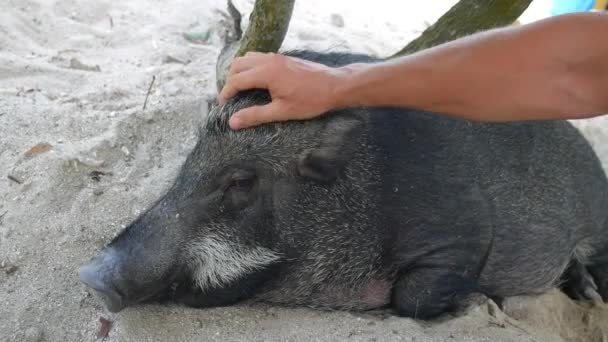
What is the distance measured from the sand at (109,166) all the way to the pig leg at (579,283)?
0.16 metres

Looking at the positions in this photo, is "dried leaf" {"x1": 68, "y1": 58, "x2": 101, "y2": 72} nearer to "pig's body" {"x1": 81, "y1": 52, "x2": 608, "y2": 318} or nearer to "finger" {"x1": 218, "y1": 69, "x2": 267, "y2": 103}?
"pig's body" {"x1": 81, "y1": 52, "x2": 608, "y2": 318}

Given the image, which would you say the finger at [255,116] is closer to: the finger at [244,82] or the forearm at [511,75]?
the finger at [244,82]

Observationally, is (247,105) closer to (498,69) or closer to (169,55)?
(498,69)

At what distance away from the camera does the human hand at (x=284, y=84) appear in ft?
6.68

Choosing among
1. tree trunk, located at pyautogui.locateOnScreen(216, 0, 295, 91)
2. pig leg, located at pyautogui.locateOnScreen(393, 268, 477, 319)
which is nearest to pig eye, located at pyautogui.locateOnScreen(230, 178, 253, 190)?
pig leg, located at pyautogui.locateOnScreen(393, 268, 477, 319)

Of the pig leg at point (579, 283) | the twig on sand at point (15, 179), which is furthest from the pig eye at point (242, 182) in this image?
the pig leg at point (579, 283)

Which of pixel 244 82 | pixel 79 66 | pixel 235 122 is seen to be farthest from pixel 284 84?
pixel 79 66

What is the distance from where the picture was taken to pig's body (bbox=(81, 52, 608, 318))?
242cm

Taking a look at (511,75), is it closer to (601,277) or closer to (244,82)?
(244,82)

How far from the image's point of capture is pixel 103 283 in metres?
2.17

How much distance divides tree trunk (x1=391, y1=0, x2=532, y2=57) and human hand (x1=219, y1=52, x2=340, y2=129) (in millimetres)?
1378

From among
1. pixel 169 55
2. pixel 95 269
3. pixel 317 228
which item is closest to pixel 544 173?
pixel 317 228

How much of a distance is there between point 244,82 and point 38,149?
1.42 m

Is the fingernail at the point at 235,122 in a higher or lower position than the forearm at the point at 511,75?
lower
